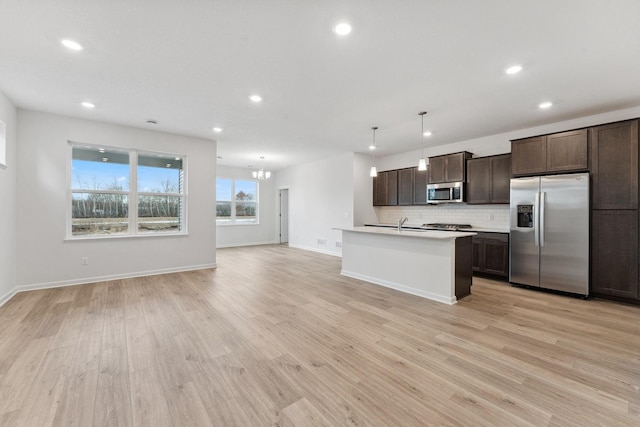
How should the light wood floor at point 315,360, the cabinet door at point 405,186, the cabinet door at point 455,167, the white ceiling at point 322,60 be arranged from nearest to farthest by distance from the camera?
the light wood floor at point 315,360 < the white ceiling at point 322,60 < the cabinet door at point 455,167 < the cabinet door at point 405,186

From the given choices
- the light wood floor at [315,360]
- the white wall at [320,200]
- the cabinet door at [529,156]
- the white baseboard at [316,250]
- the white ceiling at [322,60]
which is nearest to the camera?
the light wood floor at [315,360]

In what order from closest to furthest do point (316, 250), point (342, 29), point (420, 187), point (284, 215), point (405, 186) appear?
point (342, 29)
point (420, 187)
point (405, 186)
point (316, 250)
point (284, 215)

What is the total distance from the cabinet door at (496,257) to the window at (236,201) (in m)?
7.33

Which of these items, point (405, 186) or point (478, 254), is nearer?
point (478, 254)

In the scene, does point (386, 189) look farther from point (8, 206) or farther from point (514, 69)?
point (8, 206)

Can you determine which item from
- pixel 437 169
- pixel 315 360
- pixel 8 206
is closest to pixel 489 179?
pixel 437 169

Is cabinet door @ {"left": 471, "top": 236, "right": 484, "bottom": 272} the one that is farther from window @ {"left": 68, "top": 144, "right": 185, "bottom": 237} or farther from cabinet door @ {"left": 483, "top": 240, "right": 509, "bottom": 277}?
window @ {"left": 68, "top": 144, "right": 185, "bottom": 237}

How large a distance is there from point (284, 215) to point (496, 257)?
724 cm

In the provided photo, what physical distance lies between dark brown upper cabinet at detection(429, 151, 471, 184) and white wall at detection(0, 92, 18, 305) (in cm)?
730

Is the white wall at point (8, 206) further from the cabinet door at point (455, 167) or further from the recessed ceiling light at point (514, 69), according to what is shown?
the cabinet door at point (455, 167)

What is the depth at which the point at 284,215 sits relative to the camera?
410 inches

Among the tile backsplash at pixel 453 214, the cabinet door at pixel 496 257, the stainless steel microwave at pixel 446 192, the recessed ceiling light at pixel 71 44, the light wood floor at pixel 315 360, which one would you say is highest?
the recessed ceiling light at pixel 71 44

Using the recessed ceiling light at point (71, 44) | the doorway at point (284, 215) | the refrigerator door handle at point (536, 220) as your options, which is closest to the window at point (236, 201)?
the doorway at point (284, 215)

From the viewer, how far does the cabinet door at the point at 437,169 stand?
5.91 metres
